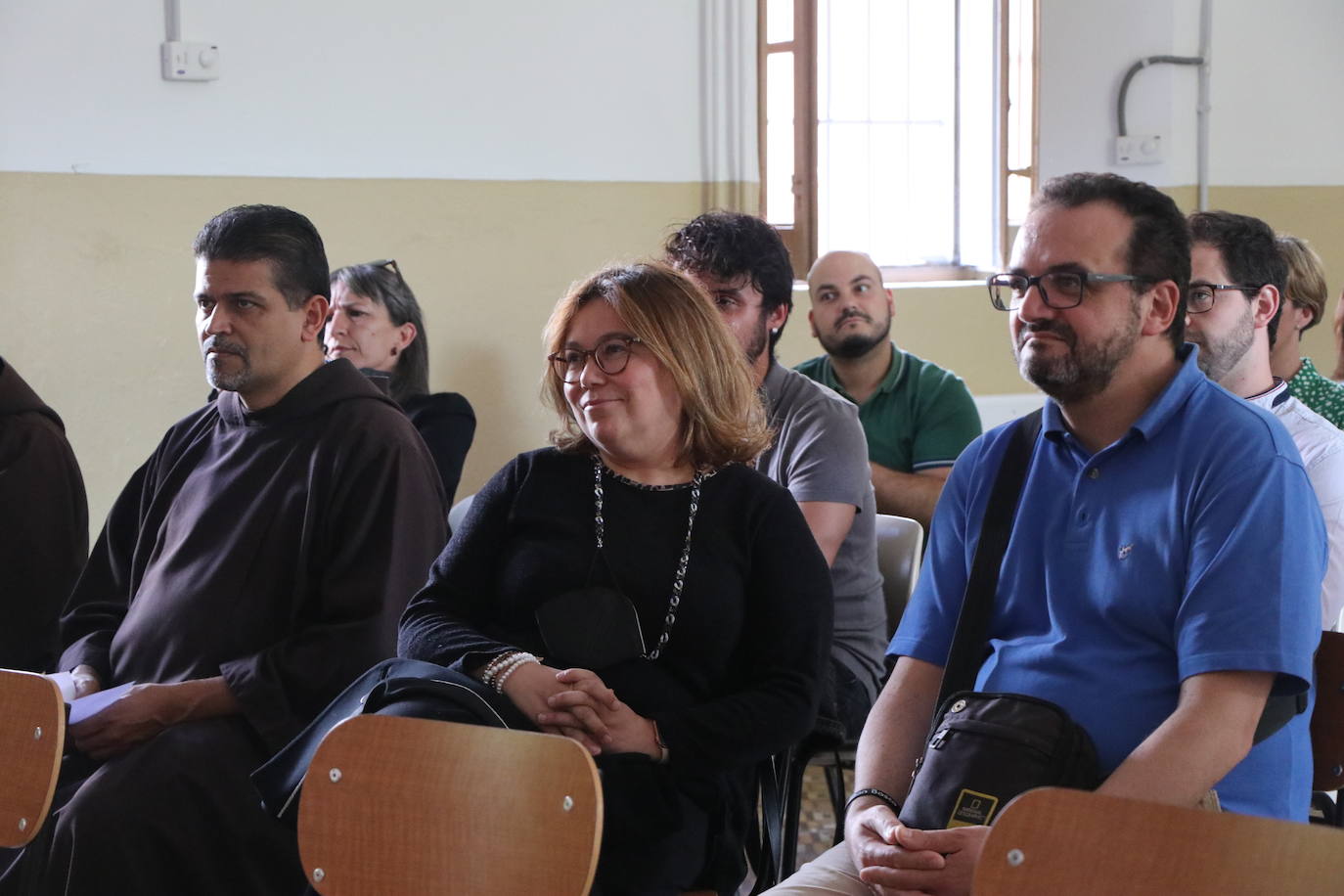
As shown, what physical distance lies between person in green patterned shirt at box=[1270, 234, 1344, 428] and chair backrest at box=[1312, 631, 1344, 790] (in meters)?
1.42

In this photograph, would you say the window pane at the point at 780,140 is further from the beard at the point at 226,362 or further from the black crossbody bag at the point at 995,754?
the black crossbody bag at the point at 995,754

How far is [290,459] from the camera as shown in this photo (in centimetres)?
265

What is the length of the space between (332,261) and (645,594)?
2942mm

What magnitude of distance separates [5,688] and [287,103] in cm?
298

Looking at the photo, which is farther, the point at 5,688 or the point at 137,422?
the point at 137,422

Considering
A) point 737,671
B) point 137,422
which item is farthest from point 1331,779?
point 137,422

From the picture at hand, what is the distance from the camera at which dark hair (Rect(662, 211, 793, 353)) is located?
3.03 m

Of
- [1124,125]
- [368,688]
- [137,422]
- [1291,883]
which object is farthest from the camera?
[1124,125]

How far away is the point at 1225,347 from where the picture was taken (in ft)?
9.15

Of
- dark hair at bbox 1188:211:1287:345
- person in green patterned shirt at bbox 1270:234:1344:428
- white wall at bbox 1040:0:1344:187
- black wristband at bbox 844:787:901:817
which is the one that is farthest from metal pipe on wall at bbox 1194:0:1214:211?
black wristband at bbox 844:787:901:817

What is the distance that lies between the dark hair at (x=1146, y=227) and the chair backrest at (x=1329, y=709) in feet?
1.66

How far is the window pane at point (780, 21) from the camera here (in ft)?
A: 18.5

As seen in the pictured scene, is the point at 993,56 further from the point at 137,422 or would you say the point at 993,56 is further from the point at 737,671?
the point at 737,671

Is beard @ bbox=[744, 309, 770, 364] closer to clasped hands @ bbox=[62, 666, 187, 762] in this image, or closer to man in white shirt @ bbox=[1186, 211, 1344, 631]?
man in white shirt @ bbox=[1186, 211, 1344, 631]
